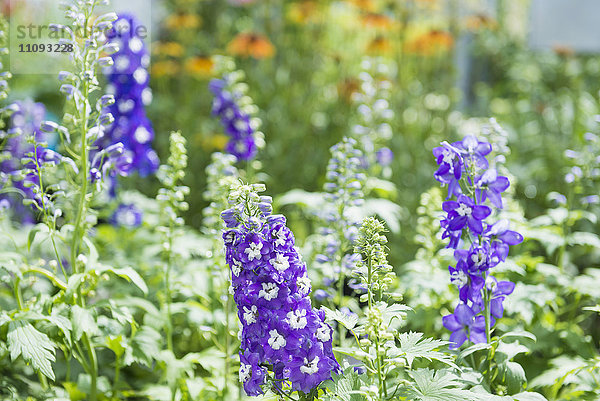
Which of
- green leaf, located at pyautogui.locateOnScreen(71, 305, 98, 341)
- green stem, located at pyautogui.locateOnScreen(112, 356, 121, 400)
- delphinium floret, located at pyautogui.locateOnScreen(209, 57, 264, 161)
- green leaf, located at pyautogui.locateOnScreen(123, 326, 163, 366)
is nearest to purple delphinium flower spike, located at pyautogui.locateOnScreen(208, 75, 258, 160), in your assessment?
delphinium floret, located at pyautogui.locateOnScreen(209, 57, 264, 161)

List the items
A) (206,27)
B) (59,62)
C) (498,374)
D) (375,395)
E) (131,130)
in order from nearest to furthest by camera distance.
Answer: (375,395) → (498,374) → (131,130) → (59,62) → (206,27)

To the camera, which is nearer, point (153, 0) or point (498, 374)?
point (498, 374)

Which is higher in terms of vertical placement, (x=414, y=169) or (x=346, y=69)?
(x=346, y=69)

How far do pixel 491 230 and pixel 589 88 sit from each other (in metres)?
5.57

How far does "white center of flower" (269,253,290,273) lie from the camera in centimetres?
193

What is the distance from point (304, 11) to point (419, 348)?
4.49 metres

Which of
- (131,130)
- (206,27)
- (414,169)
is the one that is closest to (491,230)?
(131,130)

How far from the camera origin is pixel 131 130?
388cm

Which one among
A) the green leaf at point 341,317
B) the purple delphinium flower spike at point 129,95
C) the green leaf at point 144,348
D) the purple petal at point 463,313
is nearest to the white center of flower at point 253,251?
the green leaf at point 341,317

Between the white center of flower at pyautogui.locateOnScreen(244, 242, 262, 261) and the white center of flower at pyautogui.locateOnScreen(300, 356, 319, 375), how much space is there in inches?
13.9

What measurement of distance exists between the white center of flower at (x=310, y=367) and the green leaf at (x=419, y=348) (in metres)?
0.26

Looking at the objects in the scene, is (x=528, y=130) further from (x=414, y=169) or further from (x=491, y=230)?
(x=491, y=230)

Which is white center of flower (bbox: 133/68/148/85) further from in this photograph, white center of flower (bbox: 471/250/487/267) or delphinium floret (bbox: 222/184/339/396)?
white center of flower (bbox: 471/250/487/267)

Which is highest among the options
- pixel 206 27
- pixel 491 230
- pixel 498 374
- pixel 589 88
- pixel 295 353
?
pixel 206 27
